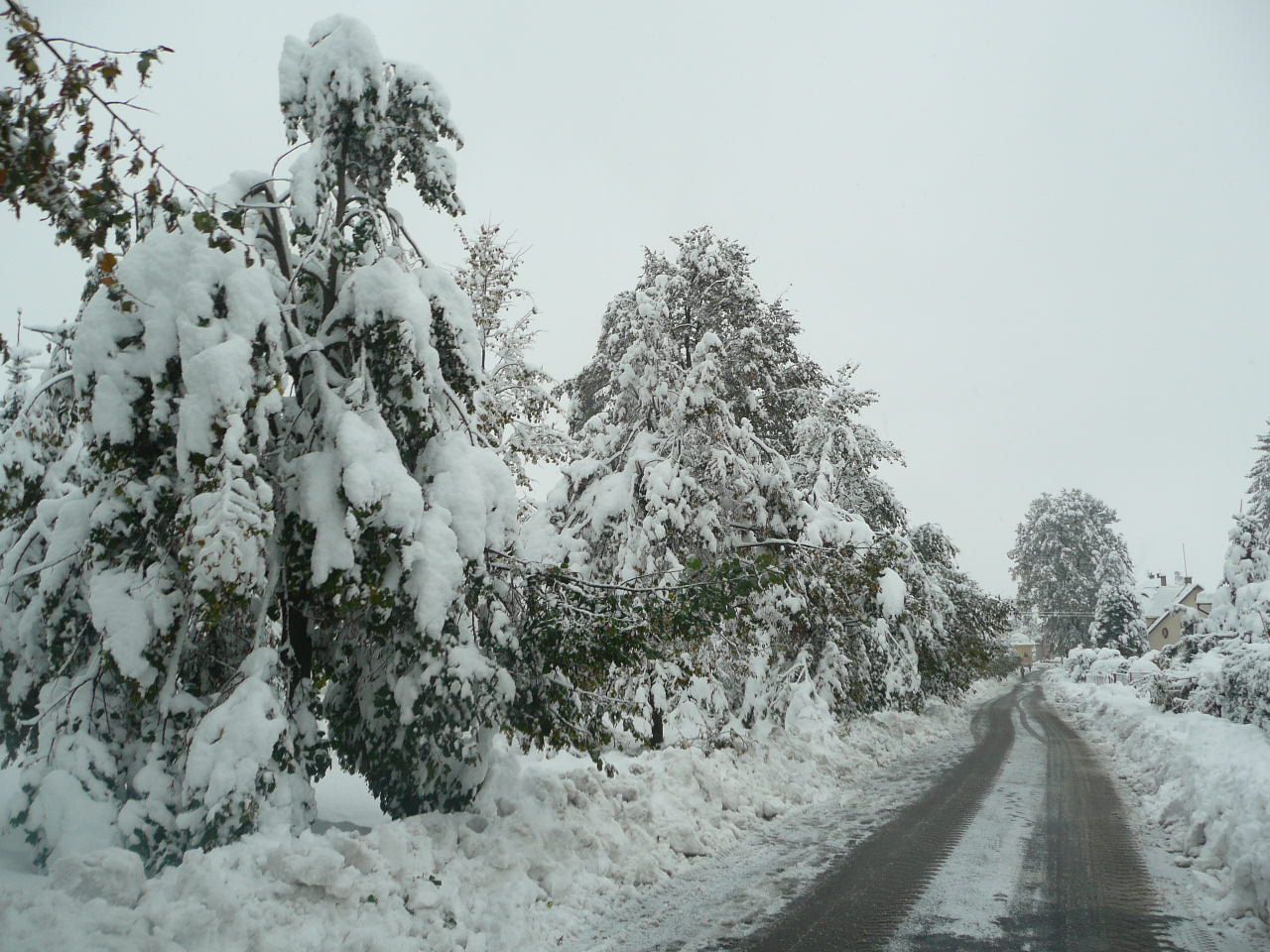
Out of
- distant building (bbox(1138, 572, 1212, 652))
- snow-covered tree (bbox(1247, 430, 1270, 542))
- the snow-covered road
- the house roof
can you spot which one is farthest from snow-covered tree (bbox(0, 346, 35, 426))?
the house roof

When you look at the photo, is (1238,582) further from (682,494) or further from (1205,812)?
(682,494)

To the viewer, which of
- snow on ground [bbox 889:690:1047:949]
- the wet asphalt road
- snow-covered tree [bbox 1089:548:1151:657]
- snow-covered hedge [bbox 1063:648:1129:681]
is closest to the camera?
the wet asphalt road

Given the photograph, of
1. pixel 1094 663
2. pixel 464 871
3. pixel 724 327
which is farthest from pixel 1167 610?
pixel 464 871

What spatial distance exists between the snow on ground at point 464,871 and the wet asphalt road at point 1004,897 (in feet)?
1.64

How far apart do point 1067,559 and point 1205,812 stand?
6156 cm

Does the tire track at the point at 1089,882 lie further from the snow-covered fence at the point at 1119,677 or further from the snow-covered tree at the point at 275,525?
the snow-covered fence at the point at 1119,677

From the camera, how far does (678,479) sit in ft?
39.1

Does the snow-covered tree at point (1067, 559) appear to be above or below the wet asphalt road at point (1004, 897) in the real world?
above

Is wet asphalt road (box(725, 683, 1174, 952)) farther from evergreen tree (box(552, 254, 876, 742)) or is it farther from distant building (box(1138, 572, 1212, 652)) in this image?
distant building (box(1138, 572, 1212, 652))

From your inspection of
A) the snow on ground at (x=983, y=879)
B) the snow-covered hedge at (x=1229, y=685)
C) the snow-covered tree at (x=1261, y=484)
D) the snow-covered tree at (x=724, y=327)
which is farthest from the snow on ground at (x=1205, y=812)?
the snow-covered tree at (x=1261, y=484)

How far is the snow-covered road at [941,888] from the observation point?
17.9 feet

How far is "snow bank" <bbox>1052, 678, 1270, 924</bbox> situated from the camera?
20.1 feet

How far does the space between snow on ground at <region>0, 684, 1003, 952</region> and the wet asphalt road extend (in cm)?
50

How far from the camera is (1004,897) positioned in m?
6.32
